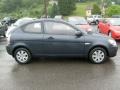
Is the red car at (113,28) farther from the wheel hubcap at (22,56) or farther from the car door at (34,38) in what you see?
the wheel hubcap at (22,56)

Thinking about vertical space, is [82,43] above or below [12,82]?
above

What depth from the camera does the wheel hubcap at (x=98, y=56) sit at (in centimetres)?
930

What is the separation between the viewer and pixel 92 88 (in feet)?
Answer: 21.8

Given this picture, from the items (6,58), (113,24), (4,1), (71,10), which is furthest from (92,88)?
(4,1)

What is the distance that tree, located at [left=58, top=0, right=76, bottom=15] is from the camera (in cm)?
8969

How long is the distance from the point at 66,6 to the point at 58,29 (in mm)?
84709

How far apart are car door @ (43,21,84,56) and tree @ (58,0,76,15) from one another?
80.9 m

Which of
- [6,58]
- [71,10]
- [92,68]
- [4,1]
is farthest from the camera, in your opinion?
[4,1]

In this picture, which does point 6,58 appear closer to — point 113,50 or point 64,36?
point 64,36

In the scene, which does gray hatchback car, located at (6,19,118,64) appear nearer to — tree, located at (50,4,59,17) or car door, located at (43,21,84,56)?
car door, located at (43,21,84,56)

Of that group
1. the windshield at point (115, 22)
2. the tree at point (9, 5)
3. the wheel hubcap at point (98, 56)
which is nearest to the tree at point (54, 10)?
the tree at point (9, 5)

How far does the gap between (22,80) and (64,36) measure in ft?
8.20

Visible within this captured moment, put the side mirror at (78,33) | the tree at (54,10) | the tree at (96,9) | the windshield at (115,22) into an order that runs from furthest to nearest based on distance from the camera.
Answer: the tree at (54,10)
the tree at (96,9)
the windshield at (115,22)
the side mirror at (78,33)

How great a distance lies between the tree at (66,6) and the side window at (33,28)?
8076 cm
